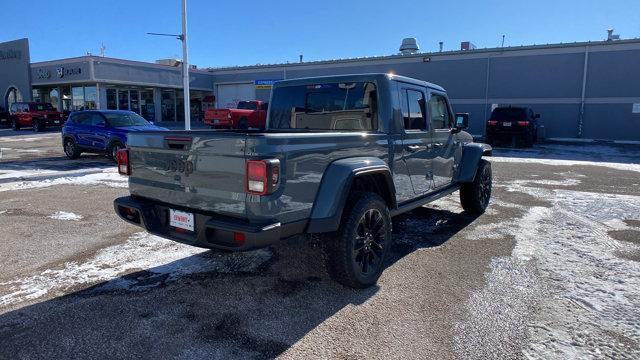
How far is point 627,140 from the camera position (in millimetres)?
21234

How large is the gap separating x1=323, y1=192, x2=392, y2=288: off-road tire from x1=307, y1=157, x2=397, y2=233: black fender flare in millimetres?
167

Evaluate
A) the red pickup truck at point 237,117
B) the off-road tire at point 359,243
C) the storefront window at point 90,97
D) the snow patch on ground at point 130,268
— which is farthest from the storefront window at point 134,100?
the off-road tire at point 359,243

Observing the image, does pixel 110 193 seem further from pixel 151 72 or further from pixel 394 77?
pixel 151 72

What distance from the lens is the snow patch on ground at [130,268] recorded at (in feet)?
13.1

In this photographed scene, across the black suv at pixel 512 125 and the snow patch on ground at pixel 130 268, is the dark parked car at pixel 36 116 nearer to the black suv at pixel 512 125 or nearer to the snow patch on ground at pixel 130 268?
the black suv at pixel 512 125

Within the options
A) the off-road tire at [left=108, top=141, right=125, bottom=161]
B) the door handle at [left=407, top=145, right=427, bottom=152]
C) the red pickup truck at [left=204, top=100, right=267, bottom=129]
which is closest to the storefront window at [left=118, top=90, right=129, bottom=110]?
the red pickup truck at [left=204, top=100, right=267, bottom=129]

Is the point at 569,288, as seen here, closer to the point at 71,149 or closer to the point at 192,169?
the point at 192,169

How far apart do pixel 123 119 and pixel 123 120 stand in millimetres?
49

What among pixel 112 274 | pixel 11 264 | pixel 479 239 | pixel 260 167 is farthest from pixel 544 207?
pixel 11 264

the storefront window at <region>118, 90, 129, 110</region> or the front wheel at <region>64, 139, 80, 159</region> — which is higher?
→ the storefront window at <region>118, 90, 129, 110</region>

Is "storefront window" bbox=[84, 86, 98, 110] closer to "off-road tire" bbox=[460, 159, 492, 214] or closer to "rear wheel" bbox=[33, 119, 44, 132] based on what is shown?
"rear wheel" bbox=[33, 119, 44, 132]

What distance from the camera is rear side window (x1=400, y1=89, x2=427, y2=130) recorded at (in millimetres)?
4801

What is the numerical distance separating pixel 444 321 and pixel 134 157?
10.1 ft

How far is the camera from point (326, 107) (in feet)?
16.0
